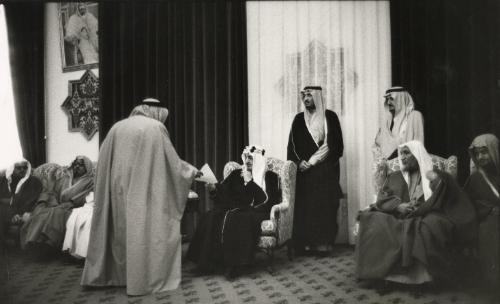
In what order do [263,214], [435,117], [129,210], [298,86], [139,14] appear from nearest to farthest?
1. [129,210]
2. [263,214]
3. [435,117]
4. [298,86]
5. [139,14]

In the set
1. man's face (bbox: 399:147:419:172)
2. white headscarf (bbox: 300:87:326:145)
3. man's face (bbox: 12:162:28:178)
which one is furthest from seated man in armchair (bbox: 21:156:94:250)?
man's face (bbox: 399:147:419:172)

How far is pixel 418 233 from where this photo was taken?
3.09m


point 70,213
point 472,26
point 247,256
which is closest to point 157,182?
point 247,256

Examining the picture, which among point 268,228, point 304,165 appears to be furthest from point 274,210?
point 304,165

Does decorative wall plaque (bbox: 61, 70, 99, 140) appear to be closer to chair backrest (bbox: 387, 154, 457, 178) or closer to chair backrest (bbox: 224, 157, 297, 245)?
chair backrest (bbox: 224, 157, 297, 245)

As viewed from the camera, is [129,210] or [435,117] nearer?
[129,210]

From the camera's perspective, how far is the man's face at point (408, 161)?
11.7ft

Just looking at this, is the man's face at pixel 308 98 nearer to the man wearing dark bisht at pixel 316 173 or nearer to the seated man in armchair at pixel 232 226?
the man wearing dark bisht at pixel 316 173

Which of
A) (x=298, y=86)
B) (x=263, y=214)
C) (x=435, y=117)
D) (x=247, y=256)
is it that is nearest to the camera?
(x=247, y=256)

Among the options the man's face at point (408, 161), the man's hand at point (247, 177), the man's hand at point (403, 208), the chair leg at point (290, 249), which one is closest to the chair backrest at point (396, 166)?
the man's face at point (408, 161)

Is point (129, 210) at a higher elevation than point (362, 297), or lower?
higher

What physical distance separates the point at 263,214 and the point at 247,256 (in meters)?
0.47

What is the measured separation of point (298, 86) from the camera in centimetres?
532

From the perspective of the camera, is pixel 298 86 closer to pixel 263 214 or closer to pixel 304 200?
pixel 304 200
